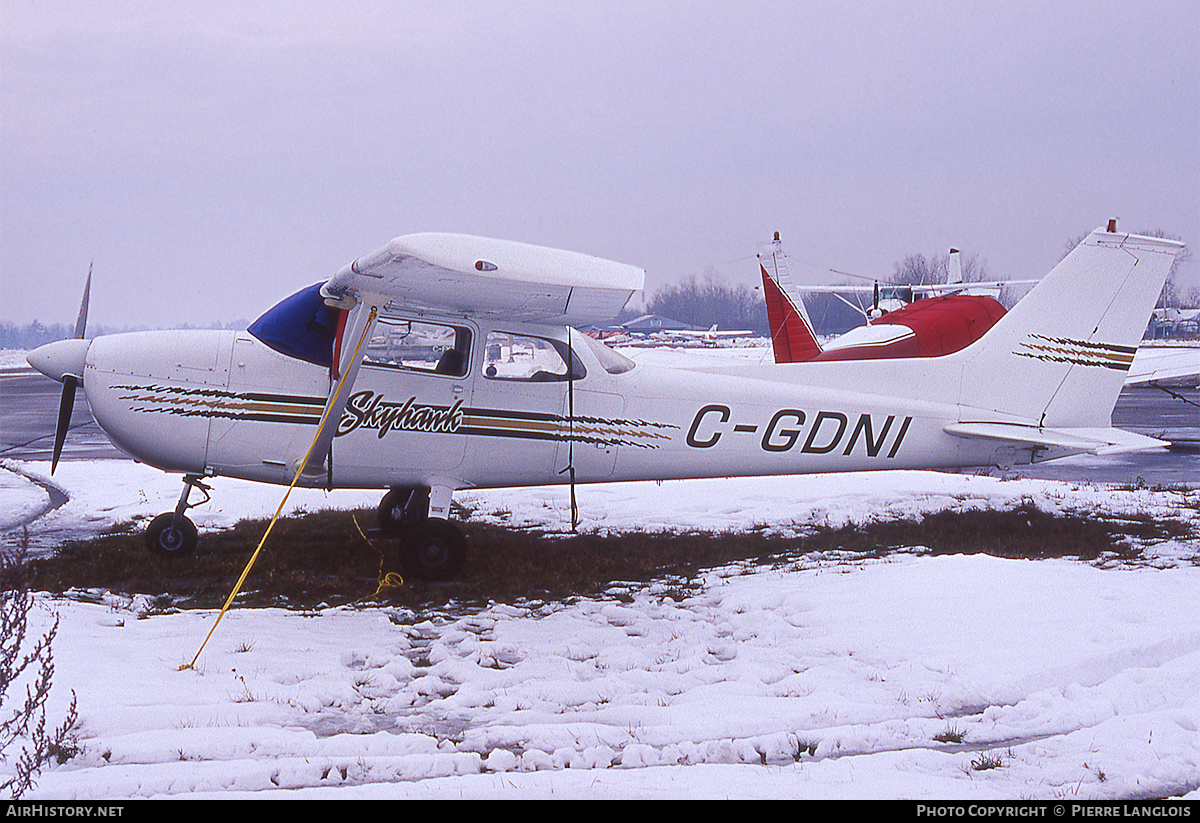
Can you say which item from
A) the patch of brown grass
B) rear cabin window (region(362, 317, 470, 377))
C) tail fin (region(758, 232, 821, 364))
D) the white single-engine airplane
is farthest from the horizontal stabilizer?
tail fin (region(758, 232, 821, 364))

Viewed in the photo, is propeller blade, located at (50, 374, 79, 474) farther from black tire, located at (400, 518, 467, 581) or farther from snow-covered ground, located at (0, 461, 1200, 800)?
black tire, located at (400, 518, 467, 581)

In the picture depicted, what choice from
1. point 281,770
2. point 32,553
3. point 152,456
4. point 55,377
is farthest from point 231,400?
point 281,770

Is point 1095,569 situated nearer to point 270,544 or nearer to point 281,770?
point 281,770

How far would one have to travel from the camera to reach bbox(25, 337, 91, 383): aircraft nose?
6000 mm

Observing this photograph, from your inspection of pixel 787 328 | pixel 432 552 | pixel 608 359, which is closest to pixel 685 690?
pixel 432 552

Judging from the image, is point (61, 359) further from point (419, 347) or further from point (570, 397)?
point (570, 397)

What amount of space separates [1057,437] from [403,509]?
5.48 m

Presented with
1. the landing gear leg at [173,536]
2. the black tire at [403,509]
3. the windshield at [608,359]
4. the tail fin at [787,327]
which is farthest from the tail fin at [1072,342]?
the tail fin at [787,327]

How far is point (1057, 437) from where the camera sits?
692cm

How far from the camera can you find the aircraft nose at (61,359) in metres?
6.00

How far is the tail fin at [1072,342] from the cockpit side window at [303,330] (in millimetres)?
5283

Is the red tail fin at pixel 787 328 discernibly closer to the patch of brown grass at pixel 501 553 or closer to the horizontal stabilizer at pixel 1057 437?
the patch of brown grass at pixel 501 553

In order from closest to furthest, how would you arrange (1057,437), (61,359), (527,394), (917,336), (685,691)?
(685,691), (61,359), (527,394), (1057,437), (917,336)
